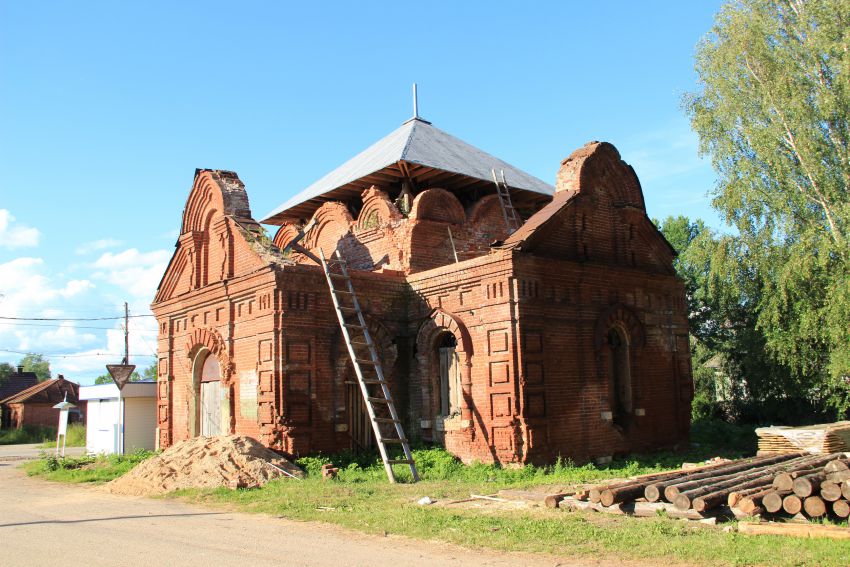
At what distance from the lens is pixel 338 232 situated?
1856cm

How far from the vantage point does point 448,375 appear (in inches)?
555

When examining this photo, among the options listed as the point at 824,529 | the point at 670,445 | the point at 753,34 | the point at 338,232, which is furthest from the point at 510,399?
the point at 753,34

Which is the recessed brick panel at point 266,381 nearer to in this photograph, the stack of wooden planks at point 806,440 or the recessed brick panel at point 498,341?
the recessed brick panel at point 498,341

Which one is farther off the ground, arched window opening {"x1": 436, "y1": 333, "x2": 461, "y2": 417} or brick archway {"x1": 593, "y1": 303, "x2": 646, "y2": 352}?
brick archway {"x1": 593, "y1": 303, "x2": 646, "y2": 352}

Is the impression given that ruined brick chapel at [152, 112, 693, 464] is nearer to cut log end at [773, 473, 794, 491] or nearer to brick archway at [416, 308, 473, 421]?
brick archway at [416, 308, 473, 421]

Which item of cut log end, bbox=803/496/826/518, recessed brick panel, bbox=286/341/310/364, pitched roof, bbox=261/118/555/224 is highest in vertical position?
pitched roof, bbox=261/118/555/224

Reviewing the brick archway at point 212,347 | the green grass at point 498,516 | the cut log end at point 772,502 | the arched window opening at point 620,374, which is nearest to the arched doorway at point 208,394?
the brick archway at point 212,347

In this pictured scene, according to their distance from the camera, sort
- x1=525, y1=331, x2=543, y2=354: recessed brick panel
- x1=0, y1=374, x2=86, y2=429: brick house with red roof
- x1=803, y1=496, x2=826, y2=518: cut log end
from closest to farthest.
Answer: x1=803, y1=496, x2=826, y2=518: cut log end, x1=525, y1=331, x2=543, y2=354: recessed brick panel, x1=0, y1=374, x2=86, y2=429: brick house with red roof

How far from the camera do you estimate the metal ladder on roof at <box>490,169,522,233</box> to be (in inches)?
701

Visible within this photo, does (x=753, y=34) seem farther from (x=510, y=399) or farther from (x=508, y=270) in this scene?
(x=510, y=399)

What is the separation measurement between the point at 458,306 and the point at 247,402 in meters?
4.58

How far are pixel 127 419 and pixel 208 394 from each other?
18.8ft

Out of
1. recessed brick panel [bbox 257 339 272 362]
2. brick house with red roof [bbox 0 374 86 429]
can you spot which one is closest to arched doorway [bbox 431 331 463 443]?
recessed brick panel [bbox 257 339 272 362]

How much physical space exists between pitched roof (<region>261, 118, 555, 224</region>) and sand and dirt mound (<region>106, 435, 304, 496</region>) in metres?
7.47
